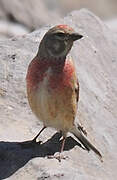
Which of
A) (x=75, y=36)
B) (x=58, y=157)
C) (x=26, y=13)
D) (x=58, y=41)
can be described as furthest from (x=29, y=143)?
(x=26, y=13)

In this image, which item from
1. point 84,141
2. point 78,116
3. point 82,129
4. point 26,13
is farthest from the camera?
point 26,13

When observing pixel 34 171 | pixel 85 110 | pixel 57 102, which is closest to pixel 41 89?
pixel 57 102

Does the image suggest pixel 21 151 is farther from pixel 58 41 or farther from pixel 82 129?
pixel 58 41

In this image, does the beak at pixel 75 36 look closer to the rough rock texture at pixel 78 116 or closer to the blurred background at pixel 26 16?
the rough rock texture at pixel 78 116

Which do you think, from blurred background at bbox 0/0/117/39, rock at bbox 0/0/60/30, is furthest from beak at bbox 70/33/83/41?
rock at bbox 0/0/60/30

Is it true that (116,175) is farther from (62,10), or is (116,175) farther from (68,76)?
(62,10)

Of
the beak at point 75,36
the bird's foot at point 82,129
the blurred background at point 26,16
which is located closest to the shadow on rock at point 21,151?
the bird's foot at point 82,129
